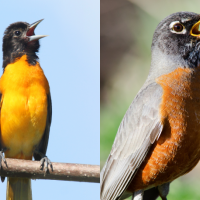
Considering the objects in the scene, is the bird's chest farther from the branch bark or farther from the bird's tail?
the bird's tail

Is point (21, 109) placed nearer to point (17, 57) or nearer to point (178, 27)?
point (17, 57)

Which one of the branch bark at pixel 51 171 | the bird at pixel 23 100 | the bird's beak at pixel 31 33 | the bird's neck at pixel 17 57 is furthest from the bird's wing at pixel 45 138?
the bird's beak at pixel 31 33

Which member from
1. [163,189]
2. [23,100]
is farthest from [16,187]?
[163,189]

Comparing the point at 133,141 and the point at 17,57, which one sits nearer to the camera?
the point at 133,141

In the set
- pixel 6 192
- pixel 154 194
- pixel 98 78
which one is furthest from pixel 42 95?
pixel 154 194

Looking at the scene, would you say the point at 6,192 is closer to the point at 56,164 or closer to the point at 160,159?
the point at 56,164

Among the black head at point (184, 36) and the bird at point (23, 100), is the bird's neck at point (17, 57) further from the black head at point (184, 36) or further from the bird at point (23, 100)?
the black head at point (184, 36)
